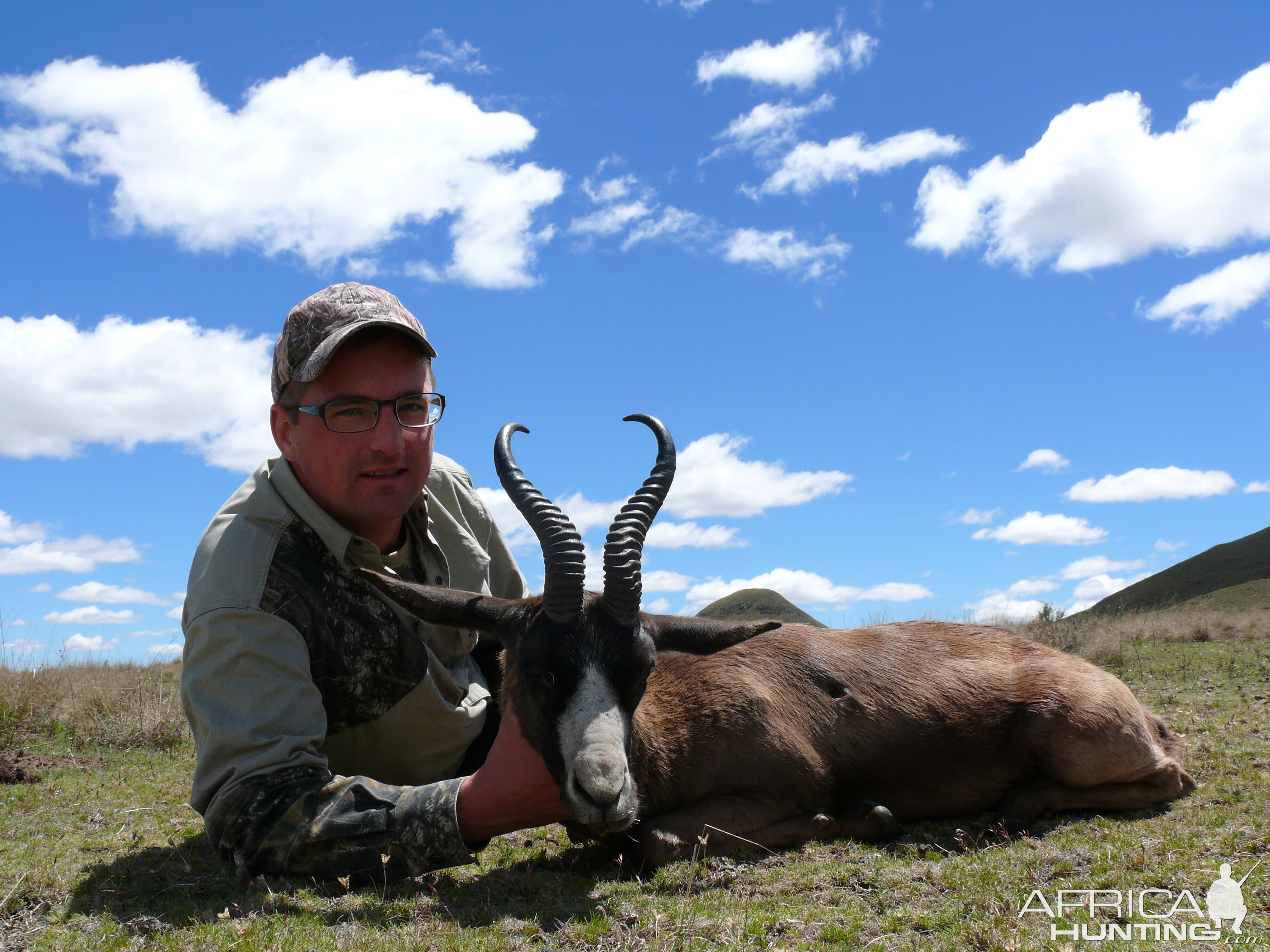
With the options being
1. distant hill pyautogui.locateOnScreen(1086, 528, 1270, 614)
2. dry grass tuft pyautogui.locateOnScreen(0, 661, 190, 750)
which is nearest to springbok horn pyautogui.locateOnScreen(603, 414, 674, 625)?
dry grass tuft pyautogui.locateOnScreen(0, 661, 190, 750)

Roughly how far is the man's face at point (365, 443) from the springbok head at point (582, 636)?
1.81 ft

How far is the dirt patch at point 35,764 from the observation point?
24.9 ft

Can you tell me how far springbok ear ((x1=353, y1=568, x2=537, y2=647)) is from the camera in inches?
Result: 199

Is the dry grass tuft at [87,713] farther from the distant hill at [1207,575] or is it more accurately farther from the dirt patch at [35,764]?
the distant hill at [1207,575]

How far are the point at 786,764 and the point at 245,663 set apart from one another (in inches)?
129

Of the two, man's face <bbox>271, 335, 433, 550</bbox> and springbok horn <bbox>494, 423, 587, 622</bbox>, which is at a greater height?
man's face <bbox>271, 335, 433, 550</bbox>

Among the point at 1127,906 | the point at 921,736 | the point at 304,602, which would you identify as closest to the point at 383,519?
the point at 304,602

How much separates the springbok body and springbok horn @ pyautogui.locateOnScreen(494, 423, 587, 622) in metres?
0.01

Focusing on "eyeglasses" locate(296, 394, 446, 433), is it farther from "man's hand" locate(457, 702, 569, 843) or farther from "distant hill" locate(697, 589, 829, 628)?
"distant hill" locate(697, 589, 829, 628)

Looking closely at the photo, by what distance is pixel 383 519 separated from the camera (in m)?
5.51

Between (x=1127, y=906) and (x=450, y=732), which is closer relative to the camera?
(x=1127, y=906)

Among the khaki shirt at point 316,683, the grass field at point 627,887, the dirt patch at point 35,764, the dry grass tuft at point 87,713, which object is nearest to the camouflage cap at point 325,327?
the khaki shirt at point 316,683

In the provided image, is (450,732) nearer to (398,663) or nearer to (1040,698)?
(398,663)

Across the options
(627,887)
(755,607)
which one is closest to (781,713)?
(627,887)
